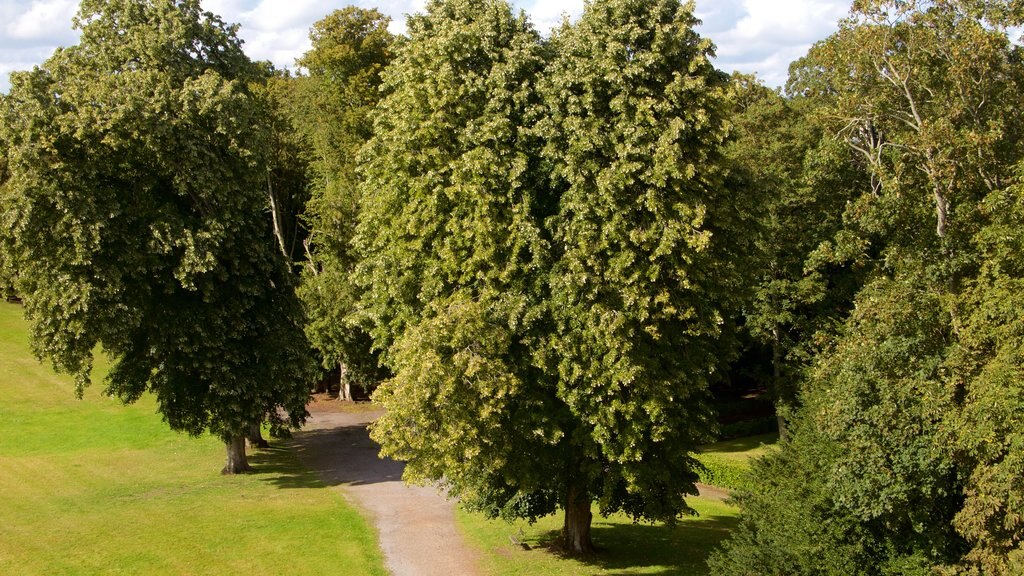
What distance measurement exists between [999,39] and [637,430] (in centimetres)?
1352

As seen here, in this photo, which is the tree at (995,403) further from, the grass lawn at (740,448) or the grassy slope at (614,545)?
the grass lawn at (740,448)

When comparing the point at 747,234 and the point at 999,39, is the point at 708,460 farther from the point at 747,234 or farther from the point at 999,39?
the point at 999,39

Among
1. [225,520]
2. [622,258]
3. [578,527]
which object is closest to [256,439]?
[225,520]

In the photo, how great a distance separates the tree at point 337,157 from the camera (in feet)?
146

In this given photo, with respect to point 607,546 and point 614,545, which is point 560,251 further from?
point 614,545

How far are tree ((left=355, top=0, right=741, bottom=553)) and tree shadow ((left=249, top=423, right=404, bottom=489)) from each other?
477 inches

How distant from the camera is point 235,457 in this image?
34.4 m

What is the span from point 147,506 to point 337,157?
2154 centimetres

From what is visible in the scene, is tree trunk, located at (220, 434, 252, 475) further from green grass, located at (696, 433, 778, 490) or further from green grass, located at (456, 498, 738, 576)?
green grass, located at (696, 433, 778, 490)

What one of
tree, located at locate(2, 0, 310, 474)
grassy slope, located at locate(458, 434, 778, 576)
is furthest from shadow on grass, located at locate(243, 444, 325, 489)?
grassy slope, located at locate(458, 434, 778, 576)

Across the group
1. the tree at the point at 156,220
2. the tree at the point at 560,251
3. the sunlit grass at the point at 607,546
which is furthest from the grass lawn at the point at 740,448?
the tree at the point at 156,220

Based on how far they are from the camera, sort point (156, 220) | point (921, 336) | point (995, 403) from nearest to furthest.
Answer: point (995, 403) < point (921, 336) < point (156, 220)

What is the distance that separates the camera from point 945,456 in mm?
19391

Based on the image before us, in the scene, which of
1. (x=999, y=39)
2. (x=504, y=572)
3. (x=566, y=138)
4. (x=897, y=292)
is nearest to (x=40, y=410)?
(x=504, y=572)
